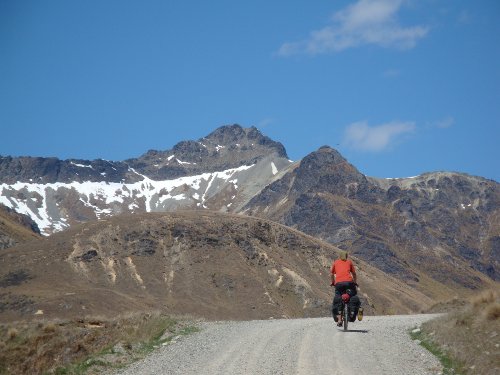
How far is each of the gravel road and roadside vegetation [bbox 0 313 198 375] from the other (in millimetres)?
893

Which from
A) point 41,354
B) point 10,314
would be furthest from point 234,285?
point 41,354

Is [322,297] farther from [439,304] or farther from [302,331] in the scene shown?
[302,331]

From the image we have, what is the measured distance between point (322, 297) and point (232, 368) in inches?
4220

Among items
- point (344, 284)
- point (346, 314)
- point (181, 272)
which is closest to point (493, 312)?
point (346, 314)

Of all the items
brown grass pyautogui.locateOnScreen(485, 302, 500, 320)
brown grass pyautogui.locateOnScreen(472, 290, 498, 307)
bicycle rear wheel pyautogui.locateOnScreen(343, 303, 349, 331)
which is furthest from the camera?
bicycle rear wheel pyautogui.locateOnScreen(343, 303, 349, 331)

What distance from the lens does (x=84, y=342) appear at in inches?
761

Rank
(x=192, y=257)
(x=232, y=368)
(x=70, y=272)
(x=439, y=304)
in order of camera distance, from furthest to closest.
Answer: (x=192, y=257) → (x=70, y=272) → (x=439, y=304) → (x=232, y=368)

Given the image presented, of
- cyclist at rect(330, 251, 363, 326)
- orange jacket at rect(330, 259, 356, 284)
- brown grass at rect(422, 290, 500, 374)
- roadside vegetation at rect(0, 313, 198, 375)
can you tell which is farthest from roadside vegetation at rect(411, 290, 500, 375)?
roadside vegetation at rect(0, 313, 198, 375)

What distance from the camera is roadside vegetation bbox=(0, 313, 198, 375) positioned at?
15820mm

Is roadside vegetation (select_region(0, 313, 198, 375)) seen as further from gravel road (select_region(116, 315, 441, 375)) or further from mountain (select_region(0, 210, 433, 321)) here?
mountain (select_region(0, 210, 433, 321))

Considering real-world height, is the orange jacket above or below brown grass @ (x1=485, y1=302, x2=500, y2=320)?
above

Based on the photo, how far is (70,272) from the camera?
116062 mm

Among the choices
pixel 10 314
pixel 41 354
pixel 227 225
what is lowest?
pixel 10 314

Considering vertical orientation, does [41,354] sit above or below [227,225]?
below
